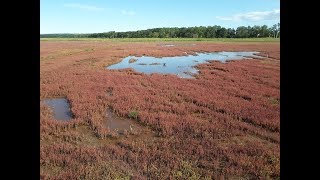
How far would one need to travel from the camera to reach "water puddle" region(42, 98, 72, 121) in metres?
12.9

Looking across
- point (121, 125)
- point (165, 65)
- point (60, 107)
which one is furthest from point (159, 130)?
point (165, 65)

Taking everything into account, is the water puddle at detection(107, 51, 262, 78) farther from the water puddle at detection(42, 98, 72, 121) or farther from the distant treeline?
the distant treeline

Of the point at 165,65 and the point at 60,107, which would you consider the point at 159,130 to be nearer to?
the point at 60,107

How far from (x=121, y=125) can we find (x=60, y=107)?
456 cm

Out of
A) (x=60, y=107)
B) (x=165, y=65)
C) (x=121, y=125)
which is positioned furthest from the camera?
(x=165, y=65)

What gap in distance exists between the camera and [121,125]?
11.6 meters

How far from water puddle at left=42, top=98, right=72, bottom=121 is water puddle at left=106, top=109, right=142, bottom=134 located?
181 cm

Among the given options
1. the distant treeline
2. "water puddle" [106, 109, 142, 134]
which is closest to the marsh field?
"water puddle" [106, 109, 142, 134]

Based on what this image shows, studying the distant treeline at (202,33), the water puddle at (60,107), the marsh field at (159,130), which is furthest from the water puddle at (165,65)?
the distant treeline at (202,33)

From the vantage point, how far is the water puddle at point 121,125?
35.6 ft

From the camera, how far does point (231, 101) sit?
15.4m
